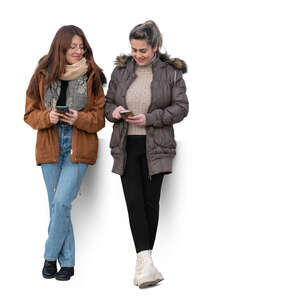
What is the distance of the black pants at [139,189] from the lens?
675 cm

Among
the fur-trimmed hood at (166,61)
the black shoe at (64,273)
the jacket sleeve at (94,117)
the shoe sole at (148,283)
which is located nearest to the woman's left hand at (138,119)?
the jacket sleeve at (94,117)

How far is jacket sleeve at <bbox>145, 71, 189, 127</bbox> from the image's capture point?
666cm

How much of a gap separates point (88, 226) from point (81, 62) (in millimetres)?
1295

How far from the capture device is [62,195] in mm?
6887

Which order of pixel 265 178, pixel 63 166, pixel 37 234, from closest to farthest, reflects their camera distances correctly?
1. pixel 265 178
2. pixel 63 166
3. pixel 37 234

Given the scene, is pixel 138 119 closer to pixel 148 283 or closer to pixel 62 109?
pixel 62 109

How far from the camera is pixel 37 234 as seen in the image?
24.6 ft

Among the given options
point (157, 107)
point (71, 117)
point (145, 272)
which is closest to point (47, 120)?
point (71, 117)

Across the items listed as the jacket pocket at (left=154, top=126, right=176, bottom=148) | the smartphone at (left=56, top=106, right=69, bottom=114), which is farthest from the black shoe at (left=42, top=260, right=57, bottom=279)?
the jacket pocket at (left=154, top=126, right=176, bottom=148)

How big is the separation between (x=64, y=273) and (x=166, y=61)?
69.7 inches

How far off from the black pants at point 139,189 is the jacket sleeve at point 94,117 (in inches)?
11.7

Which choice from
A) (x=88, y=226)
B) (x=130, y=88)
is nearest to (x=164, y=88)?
(x=130, y=88)

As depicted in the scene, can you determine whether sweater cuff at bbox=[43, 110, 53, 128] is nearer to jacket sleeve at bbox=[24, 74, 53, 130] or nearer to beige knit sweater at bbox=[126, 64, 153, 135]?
jacket sleeve at bbox=[24, 74, 53, 130]

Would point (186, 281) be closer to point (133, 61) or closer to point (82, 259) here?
point (82, 259)
